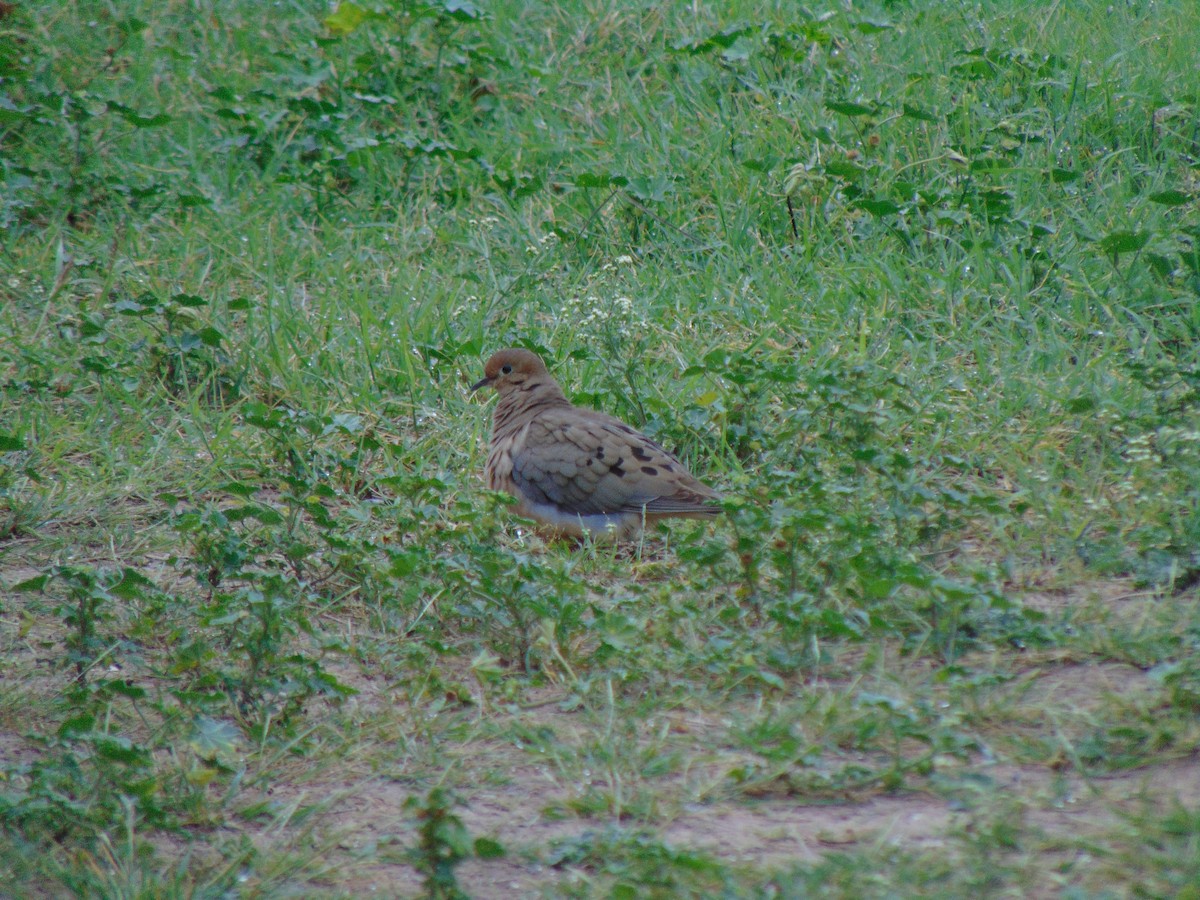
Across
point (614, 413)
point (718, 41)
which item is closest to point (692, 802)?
point (614, 413)

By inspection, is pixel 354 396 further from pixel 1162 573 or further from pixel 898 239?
pixel 1162 573

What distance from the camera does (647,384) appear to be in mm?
5602

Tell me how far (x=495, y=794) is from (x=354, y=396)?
2.79 meters

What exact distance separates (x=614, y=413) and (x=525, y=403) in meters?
0.40

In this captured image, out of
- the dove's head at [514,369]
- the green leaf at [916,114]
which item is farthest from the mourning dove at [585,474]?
the green leaf at [916,114]

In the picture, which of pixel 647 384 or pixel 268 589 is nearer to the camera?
pixel 268 589

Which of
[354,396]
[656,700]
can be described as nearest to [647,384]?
[354,396]

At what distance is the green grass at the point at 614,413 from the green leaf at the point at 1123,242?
3 cm

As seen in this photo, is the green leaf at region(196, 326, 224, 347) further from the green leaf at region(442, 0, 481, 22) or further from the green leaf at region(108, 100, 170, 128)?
the green leaf at region(442, 0, 481, 22)

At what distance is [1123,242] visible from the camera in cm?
568

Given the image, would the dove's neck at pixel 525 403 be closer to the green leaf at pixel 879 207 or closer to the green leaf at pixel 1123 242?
the green leaf at pixel 879 207

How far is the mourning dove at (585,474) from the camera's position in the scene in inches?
191

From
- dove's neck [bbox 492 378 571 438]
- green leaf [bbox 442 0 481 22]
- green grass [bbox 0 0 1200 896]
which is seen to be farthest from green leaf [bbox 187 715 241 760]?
green leaf [bbox 442 0 481 22]

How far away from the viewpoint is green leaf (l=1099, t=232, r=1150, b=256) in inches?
222
